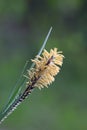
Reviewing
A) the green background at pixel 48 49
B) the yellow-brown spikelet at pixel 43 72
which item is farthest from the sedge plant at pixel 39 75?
the green background at pixel 48 49

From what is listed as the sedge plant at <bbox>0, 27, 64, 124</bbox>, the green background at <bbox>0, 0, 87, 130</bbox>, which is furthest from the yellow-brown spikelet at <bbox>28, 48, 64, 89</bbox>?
the green background at <bbox>0, 0, 87, 130</bbox>

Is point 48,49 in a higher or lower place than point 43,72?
higher

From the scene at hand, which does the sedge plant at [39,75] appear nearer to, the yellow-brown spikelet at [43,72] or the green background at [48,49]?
the yellow-brown spikelet at [43,72]

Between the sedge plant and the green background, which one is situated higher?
the green background

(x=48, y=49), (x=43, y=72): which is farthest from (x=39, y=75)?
(x=48, y=49)

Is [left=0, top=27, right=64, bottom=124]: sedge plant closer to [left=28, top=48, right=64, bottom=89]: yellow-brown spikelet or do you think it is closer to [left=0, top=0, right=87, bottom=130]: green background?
[left=28, top=48, right=64, bottom=89]: yellow-brown spikelet

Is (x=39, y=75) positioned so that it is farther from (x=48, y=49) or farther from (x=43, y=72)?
(x=48, y=49)

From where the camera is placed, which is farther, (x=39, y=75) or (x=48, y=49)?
(x=48, y=49)

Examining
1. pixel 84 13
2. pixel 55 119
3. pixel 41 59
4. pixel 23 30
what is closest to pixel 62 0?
pixel 84 13
